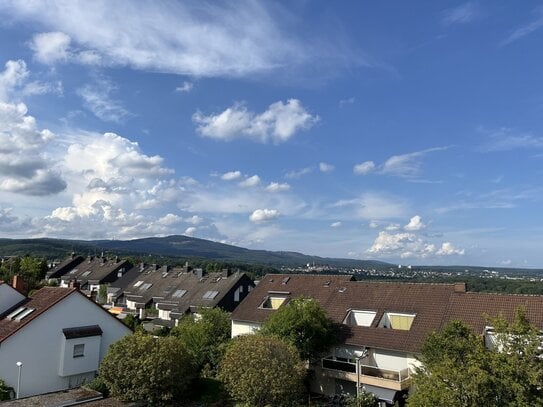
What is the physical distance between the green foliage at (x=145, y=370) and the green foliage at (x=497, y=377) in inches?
573

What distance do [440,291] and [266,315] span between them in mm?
13726

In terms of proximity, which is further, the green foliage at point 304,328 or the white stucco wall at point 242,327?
the white stucco wall at point 242,327

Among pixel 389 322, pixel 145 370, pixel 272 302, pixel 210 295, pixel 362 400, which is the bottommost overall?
pixel 362 400

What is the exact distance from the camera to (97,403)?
2659 cm

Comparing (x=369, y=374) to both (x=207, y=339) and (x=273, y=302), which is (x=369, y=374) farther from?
(x=207, y=339)

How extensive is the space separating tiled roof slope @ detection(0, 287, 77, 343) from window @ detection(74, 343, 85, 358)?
346 centimetres

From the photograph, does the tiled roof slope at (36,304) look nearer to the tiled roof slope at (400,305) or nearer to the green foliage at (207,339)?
the green foliage at (207,339)

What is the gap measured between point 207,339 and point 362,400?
46.4ft

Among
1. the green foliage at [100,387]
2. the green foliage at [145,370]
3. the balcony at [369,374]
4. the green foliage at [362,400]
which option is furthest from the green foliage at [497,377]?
Answer: the green foliage at [100,387]

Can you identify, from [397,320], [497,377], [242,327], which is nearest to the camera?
[497,377]

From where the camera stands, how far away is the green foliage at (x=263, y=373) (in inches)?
941

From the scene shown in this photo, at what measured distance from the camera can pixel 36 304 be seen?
106 ft

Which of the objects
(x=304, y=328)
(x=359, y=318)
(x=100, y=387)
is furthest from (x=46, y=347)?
(x=359, y=318)

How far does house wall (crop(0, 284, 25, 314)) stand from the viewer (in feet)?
111
